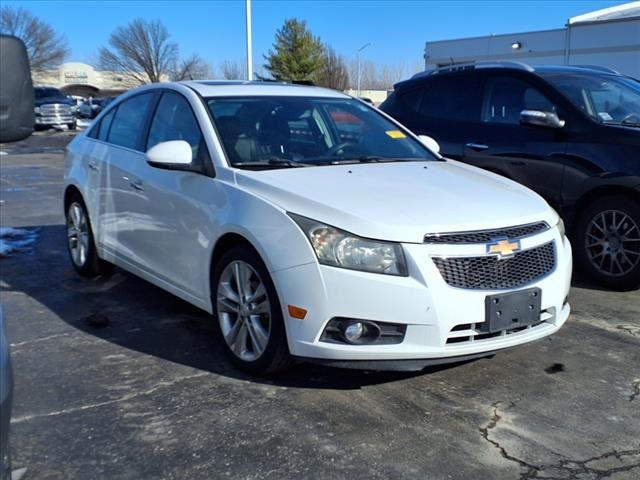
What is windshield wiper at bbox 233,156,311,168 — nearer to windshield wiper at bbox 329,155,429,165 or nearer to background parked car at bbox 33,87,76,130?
windshield wiper at bbox 329,155,429,165

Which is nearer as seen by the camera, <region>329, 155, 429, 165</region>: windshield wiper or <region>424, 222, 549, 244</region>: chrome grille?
<region>424, 222, 549, 244</region>: chrome grille

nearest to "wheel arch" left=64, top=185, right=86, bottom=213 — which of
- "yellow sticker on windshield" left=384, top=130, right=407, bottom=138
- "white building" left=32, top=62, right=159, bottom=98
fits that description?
"yellow sticker on windshield" left=384, top=130, right=407, bottom=138

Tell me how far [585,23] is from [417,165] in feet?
89.4

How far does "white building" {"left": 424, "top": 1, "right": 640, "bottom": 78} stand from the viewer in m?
26.6

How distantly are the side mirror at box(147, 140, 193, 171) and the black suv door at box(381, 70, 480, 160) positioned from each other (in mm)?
3160

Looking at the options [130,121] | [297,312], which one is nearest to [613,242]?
[297,312]

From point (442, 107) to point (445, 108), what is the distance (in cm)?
5

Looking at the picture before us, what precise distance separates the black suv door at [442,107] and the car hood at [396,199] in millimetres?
2302

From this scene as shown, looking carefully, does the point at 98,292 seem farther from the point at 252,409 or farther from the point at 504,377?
the point at 504,377

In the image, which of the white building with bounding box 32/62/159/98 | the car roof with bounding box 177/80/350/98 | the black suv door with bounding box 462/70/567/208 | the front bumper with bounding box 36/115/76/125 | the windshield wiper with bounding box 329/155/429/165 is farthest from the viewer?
the white building with bounding box 32/62/159/98

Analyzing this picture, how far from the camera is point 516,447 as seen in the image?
3072 mm

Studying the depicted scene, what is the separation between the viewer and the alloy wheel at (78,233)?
5.87 m

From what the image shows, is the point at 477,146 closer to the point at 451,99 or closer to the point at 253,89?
the point at 451,99

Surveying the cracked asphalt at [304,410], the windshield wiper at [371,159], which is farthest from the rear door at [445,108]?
the cracked asphalt at [304,410]
